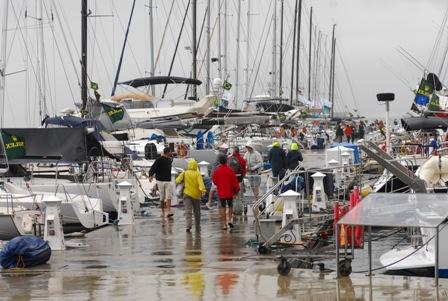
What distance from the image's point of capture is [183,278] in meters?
13.3

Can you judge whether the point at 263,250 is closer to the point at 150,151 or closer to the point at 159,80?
the point at 150,151

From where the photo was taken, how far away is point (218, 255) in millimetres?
15758

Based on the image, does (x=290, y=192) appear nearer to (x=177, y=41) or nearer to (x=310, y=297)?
(x=310, y=297)

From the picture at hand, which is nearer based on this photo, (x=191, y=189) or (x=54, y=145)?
(x=191, y=189)

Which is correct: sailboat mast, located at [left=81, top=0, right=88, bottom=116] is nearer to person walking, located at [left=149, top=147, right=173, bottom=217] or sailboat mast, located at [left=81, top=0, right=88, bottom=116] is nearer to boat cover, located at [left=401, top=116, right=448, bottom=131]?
person walking, located at [left=149, top=147, right=173, bottom=217]

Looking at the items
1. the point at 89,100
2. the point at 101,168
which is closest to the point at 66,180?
the point at 101,168

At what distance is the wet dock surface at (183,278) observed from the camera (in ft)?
38.7

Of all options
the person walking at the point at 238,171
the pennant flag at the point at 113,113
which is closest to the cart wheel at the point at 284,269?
the person walking at the point at 238,171

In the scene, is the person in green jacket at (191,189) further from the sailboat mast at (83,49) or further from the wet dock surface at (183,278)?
the sailboat mast at (83,49)

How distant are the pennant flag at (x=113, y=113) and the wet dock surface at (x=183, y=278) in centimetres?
1100

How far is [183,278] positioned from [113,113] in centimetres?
1619

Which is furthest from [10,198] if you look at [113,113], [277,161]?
[113,113]

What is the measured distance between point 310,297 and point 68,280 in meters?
3.77

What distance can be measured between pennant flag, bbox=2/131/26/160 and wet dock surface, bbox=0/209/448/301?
384 centimetres
